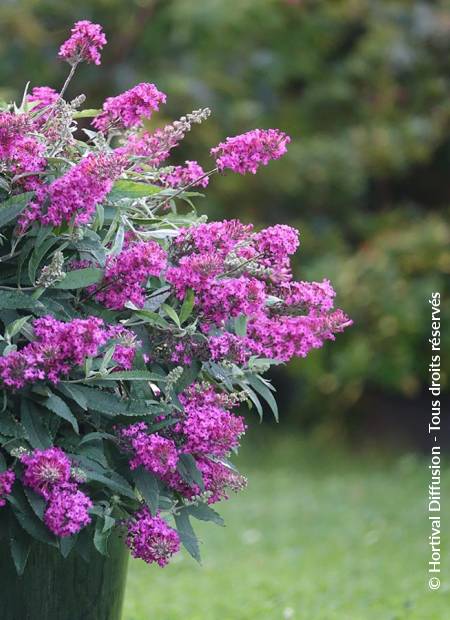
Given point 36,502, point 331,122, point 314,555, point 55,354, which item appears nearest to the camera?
point 55,354

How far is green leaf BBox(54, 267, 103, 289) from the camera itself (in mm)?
2586

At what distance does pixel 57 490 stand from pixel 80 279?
1.64ft

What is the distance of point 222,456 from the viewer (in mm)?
2875

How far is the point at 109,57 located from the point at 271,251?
845 cm

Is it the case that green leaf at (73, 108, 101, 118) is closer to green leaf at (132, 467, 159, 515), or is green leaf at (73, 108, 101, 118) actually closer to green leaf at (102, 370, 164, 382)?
green leaf at (102, 370, 164, 382)

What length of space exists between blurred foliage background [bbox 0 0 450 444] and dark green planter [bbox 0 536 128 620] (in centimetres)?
712

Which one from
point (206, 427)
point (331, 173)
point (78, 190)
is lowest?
point (206, 427)

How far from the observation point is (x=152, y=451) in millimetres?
2602

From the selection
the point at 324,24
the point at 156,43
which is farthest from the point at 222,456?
the point at 324,24

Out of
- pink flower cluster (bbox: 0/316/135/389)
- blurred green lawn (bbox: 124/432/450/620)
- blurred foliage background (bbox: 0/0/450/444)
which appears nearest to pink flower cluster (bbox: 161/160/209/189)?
pink flower cluster (bbox: 0/316/135/389)

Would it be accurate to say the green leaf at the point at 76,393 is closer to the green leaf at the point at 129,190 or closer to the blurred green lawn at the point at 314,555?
the green leaf at the point at 129,190

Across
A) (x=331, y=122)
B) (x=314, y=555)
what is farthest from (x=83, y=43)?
(x=331, y=122)

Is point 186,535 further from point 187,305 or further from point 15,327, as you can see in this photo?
point 15,327

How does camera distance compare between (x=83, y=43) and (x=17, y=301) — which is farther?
(x=83, y=43)
